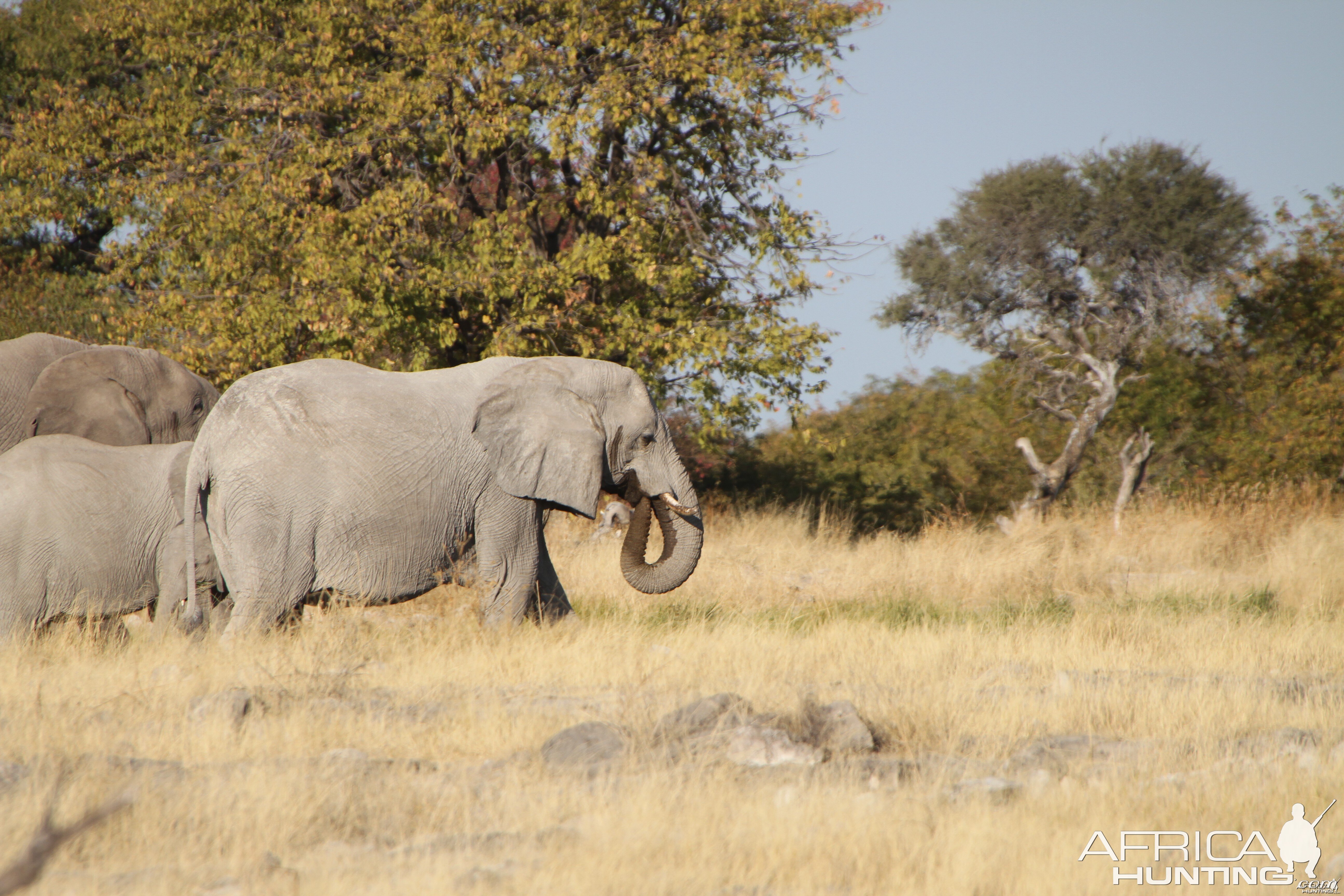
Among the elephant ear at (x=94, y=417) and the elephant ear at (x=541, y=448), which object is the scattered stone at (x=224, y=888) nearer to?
the elephant ear at (x=541, y=448)

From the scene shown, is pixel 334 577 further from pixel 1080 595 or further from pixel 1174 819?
pixel 1080 595

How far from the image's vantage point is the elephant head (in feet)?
25.4

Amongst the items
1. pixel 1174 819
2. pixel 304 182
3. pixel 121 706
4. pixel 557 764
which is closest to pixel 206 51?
pixel 304 182

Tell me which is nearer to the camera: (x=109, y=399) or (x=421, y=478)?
(x=421, y=478)

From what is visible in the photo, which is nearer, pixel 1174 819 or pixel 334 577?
pixel 1174 819

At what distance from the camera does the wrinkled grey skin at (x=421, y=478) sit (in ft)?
23.8

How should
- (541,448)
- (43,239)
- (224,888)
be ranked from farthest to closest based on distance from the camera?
(43,239), (541,448), (224,888)

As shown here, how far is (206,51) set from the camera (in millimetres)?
15398

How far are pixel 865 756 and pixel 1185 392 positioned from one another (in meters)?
17.6

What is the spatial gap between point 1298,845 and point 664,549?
4.80m

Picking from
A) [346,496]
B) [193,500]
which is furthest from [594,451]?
[193,500]

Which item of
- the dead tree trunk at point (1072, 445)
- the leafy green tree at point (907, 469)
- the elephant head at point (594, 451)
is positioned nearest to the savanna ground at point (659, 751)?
the elephant head at point (594, 451)

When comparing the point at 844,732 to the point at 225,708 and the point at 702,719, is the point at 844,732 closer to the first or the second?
the point at 702,719

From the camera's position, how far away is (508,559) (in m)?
7.83
